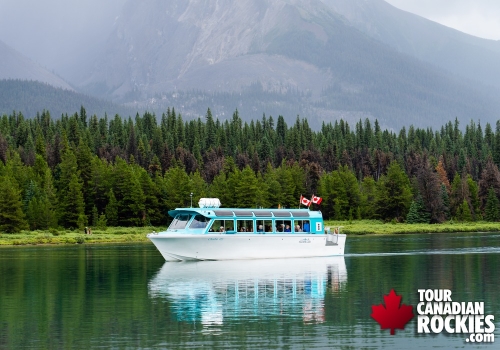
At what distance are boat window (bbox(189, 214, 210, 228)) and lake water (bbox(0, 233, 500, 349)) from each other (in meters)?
3.24

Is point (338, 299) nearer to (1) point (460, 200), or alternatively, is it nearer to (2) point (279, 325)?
(2) point (279, 325)

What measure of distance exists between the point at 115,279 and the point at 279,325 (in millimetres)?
23392

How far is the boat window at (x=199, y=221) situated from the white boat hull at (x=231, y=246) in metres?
0.83

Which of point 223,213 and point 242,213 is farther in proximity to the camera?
point 242,213

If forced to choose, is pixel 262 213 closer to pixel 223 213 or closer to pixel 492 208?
pixel 223 213

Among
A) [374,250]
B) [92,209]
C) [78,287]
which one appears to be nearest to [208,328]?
[78,287]

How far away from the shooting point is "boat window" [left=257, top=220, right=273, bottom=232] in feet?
247

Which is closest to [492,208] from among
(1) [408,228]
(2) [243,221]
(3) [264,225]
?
(1) [408,228]

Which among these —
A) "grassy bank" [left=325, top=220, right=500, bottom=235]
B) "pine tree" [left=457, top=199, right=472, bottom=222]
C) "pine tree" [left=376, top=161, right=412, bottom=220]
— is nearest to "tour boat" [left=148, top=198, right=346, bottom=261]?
"grassy bank" [left=325, top=220, right=500, bottom=235]

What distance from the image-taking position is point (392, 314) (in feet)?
135

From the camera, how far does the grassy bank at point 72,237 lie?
113775 mm

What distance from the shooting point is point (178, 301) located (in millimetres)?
47781

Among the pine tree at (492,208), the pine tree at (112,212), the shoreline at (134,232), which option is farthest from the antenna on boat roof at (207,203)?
the pine tree at (492,208)

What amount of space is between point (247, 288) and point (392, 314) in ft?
45.3
